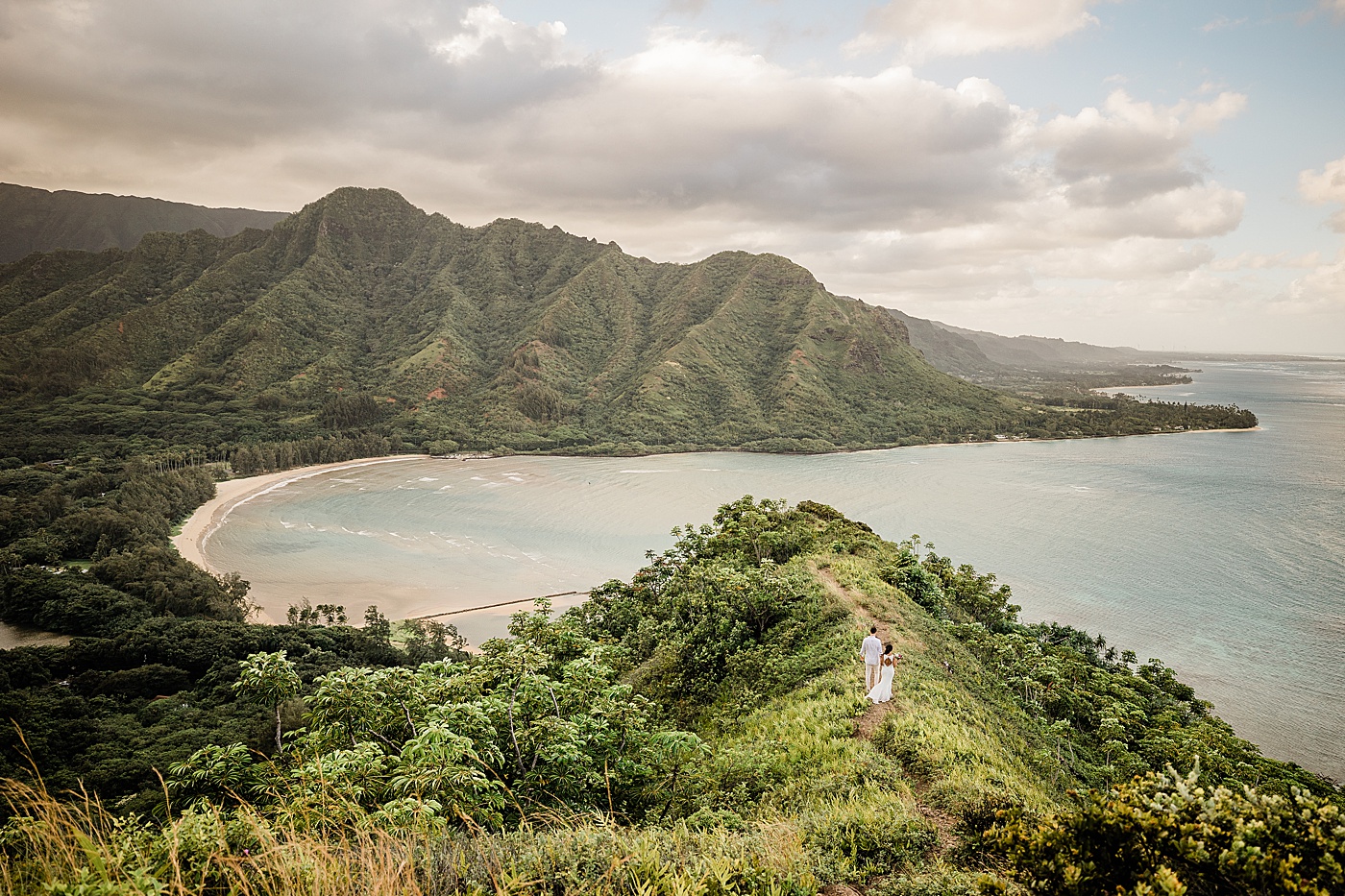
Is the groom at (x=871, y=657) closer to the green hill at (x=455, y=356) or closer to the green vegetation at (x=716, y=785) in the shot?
the green vegetation at (x=716, y=785)

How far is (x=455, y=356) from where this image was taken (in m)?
148

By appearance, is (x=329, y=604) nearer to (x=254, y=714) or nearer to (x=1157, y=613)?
(x=254, y=714)

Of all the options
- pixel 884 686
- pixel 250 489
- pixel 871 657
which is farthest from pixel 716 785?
pixel 250 489

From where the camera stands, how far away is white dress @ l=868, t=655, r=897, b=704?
422 inches

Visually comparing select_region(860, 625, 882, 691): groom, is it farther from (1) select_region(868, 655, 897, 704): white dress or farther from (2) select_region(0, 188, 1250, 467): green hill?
(2) select_region(0, 188, 1250, 467): green hill

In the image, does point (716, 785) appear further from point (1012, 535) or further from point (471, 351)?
point (471, 351)

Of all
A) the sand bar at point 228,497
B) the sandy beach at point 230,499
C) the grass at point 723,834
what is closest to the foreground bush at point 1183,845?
the grass at point 723,834

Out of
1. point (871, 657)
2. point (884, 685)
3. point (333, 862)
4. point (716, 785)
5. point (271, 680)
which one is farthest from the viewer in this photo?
point (871, 657)

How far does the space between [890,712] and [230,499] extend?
91.6 metres

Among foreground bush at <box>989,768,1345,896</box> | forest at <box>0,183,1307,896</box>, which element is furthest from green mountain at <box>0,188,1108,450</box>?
foreground bush at <box>989,768,1345,896</box>

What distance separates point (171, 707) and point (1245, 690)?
5504cm

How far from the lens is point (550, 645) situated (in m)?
12.1

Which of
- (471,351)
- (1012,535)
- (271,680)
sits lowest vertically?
(1012,535)

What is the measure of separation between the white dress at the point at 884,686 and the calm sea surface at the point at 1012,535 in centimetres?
2519
